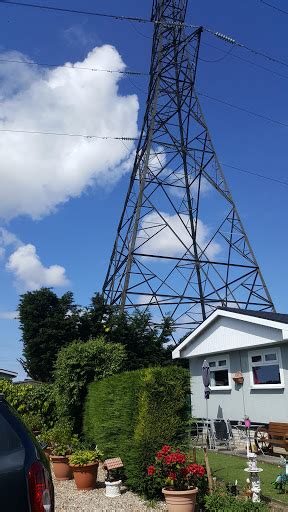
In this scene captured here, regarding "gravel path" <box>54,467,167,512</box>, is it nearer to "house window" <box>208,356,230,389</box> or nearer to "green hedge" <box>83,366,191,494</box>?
"green hedge" <box>83,366,191,494</box>

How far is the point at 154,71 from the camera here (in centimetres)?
2644

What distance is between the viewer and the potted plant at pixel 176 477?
235 inches

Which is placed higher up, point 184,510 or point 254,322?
point 254,322

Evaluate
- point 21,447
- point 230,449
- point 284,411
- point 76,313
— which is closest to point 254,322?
point 284,411

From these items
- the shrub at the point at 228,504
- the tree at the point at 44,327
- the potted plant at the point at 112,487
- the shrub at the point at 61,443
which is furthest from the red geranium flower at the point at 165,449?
the tree at the point at 44,327

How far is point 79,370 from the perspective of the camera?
12.1m

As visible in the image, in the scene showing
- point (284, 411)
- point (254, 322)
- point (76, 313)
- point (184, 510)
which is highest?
point (76, 313)

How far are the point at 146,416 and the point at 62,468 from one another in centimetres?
279

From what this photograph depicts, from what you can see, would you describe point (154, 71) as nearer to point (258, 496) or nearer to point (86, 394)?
point (86, 394)

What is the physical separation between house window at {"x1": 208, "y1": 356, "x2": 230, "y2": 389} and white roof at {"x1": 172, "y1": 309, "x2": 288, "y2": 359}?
34cm

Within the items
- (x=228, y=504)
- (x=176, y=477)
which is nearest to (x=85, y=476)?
(x=176, y=477)

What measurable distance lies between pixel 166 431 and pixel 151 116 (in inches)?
805

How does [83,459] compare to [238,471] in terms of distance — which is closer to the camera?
[83,459]

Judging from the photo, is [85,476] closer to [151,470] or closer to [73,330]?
[151,470]
